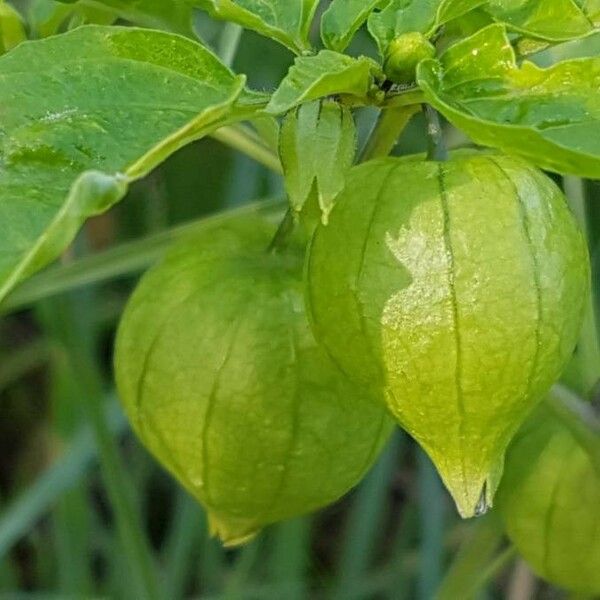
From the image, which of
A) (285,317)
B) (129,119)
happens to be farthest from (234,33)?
(129,119)

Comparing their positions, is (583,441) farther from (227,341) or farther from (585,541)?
(227,341)

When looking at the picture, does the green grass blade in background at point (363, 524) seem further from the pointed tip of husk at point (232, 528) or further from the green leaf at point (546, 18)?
the green leaf at point (546, 18)

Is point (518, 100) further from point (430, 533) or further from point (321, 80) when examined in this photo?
point (430, 533)

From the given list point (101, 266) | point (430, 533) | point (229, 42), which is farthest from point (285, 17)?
point (430, 533)

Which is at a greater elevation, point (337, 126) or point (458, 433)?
point (337, 126)

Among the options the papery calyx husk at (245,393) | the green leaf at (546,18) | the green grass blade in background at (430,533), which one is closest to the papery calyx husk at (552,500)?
the papery calyx husk at (245,393)
